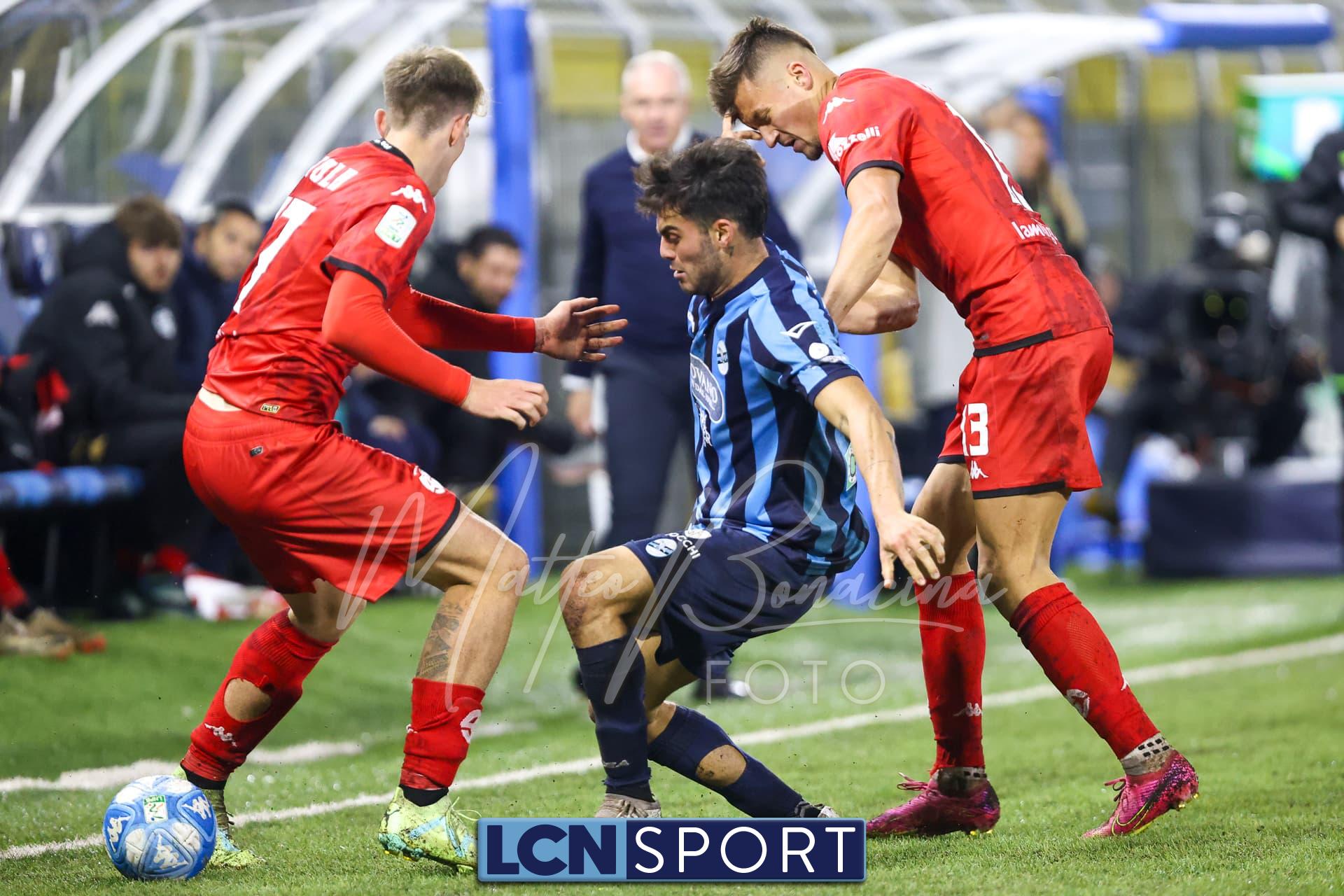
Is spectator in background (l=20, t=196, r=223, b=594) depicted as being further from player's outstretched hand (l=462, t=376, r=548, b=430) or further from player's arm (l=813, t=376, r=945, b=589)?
player's arm (l=813, t=376, r=945, b=589)

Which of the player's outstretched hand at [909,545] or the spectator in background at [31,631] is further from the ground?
the player's outstretched hand at [909,545]

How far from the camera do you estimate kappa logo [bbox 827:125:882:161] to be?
4488mm

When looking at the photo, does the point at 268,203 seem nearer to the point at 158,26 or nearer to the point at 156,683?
the point at 158,26

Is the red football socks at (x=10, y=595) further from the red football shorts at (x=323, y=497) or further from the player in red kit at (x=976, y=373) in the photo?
the player in red kit at (x=976, y=373)

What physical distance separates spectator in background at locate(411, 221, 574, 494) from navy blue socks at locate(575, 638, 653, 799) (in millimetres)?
5536

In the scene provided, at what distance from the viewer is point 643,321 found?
23.2 feet

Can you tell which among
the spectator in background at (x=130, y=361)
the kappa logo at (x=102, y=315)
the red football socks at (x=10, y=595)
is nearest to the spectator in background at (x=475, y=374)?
the spectator in background at (x=130, y=361)

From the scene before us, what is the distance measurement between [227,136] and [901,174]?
6779 millimetres

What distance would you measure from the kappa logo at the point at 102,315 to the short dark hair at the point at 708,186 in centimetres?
500

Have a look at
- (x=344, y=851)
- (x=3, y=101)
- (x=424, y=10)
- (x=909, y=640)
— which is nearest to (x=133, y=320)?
(x=3, y=101)

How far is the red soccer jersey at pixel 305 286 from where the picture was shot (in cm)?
427

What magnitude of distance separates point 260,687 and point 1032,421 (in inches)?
81.4

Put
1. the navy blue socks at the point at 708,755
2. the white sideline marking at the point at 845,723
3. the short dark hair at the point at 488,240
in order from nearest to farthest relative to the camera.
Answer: the navy blue socks at the point at 708,755
the white sideline marking at the point at 845,723
the short dark hair at the point at 488,240

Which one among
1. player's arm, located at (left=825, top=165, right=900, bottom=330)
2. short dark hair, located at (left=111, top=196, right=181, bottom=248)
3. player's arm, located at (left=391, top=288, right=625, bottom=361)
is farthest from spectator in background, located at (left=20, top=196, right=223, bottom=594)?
player's arm, located at (left=825, top=165, right=900, bottom=330)
